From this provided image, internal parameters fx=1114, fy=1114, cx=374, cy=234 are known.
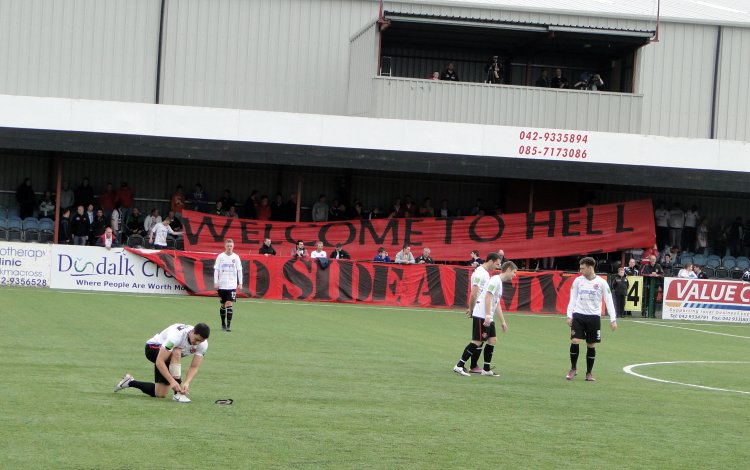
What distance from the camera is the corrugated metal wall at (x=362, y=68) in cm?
3781

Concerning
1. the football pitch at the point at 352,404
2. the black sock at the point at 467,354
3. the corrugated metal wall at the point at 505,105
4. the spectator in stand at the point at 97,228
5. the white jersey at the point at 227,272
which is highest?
the corrugated metal wall at the point at 505,105

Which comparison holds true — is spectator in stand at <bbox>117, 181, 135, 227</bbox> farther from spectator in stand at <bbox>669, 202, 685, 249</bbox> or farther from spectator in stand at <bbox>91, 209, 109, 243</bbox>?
spectator in stand at <bbox>669, 202, 685, 249</bbox>

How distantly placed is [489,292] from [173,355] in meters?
6.05

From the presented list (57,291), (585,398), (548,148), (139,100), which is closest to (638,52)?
(548,148)

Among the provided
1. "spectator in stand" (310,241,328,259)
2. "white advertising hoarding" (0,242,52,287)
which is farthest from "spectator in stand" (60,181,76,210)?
"spectator in stand" (310,241,328,259)

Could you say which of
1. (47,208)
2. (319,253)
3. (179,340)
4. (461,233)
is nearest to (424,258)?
(461,233)

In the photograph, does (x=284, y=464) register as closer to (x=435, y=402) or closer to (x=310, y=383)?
(x=435, y=402)

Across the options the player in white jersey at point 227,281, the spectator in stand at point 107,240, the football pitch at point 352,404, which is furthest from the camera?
the spectator in stand at point 107,240

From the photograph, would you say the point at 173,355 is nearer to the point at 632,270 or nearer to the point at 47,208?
the point at 47,208

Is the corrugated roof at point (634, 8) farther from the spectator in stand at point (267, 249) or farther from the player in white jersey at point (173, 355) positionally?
the player in white jersey at point (173, 355)

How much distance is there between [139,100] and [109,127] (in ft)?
13.2

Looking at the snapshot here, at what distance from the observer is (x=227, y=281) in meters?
23.3

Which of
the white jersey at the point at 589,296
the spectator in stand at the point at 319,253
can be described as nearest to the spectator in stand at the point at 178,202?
the spectator in stand at the point at 319,253

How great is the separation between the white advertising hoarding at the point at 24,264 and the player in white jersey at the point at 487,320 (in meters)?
18.4
